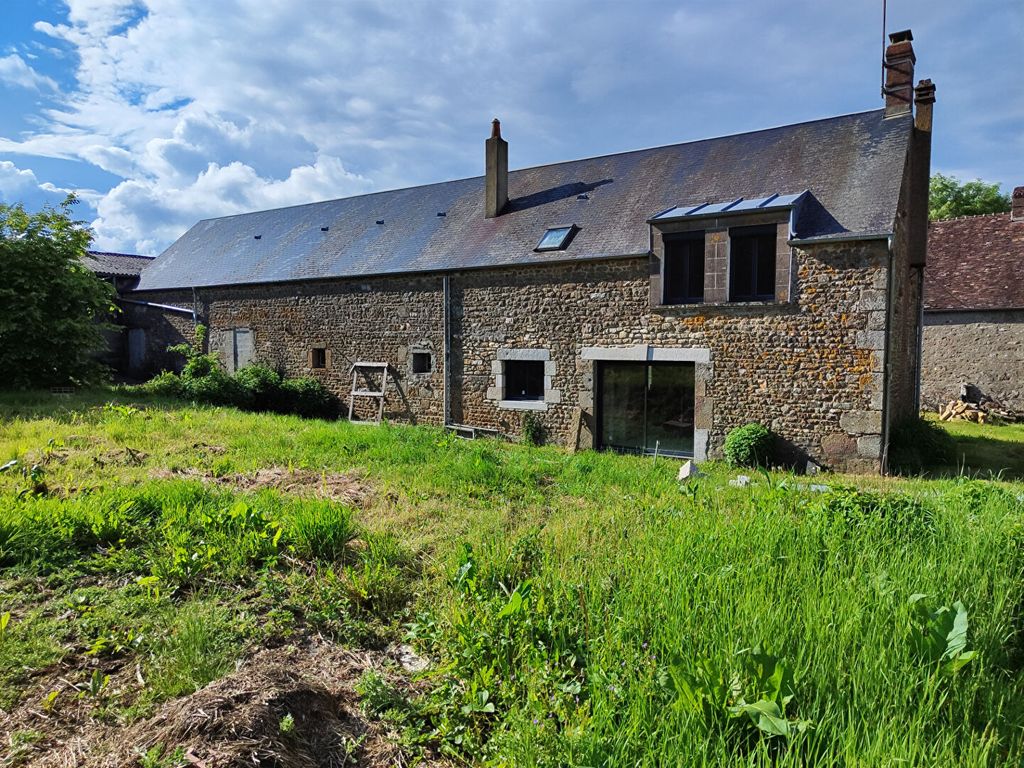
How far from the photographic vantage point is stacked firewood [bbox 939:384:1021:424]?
52.4 feet

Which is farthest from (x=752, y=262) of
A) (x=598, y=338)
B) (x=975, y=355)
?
(x=975, y=355)

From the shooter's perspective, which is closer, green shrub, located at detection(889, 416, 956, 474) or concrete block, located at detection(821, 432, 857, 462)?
concrete block, located at detection(821, 432, 857, 462)

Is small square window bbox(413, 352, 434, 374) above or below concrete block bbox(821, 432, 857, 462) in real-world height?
above

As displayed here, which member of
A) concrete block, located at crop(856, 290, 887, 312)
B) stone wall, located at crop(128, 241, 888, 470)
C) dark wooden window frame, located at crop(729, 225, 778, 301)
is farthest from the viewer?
dark wooden window frame, located at crop(729, 225, 778, 301)

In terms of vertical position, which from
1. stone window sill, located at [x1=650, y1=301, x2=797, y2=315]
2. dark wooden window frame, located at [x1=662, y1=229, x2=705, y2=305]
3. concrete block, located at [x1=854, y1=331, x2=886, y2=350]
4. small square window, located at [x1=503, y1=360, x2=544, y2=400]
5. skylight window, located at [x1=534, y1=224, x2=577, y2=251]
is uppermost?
skylight window, located at [x1=534, y1=224, x2=577, y2=251]

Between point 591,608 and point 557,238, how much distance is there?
1083cm

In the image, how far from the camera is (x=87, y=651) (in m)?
2.99

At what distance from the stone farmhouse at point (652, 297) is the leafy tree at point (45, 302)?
440 cm

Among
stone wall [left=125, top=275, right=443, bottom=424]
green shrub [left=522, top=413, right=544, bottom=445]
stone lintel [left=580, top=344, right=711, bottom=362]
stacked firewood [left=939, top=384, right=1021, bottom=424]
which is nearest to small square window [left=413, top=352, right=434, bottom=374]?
stone wall [left=125, top=275, right=443, bottom=424]

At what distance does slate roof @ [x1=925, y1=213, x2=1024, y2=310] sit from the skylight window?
11.6 m

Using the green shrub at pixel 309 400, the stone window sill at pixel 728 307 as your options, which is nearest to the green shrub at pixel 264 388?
the green shrub at pixel 309 400

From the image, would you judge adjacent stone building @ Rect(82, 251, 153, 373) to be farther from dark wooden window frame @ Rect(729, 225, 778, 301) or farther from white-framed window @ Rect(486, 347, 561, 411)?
dark wooden window frame @ Rect(729, 225, 778, 301)

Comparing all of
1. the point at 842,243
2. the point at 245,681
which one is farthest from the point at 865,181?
the point at 245,681

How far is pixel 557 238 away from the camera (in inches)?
Answer: 511
